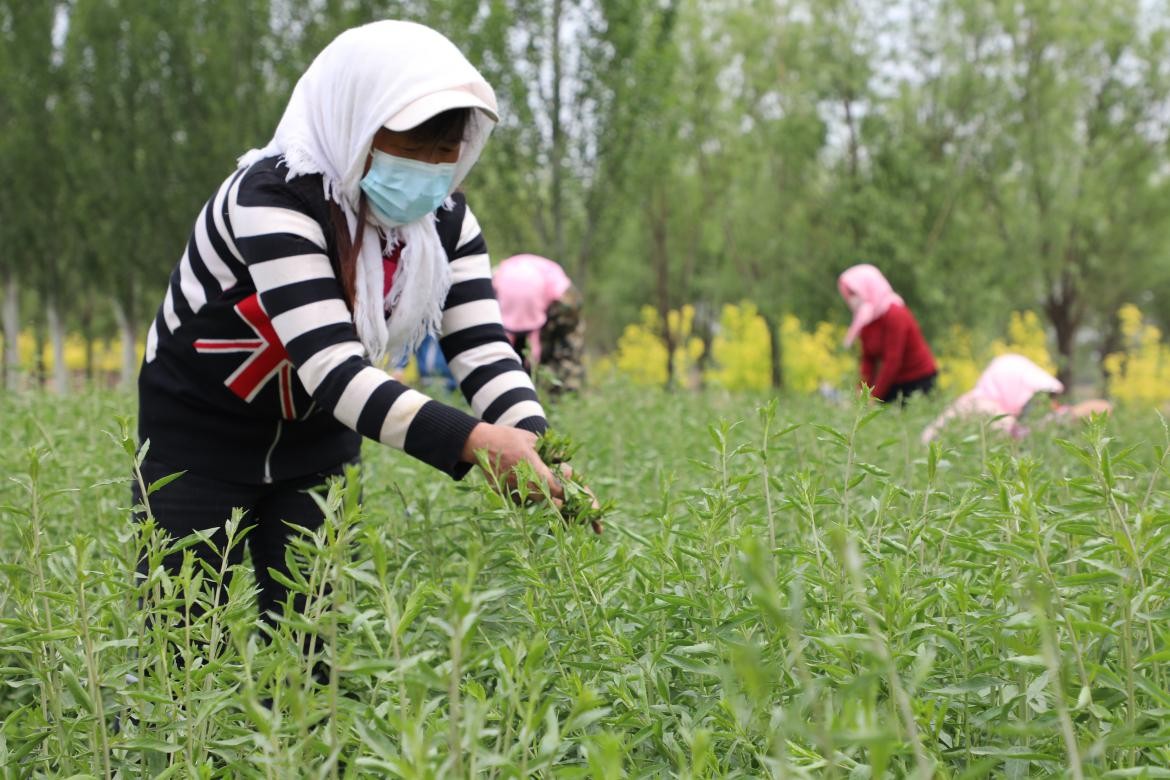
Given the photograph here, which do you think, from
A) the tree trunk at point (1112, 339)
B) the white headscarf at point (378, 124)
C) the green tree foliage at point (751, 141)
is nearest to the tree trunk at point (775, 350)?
the green tree foliage at point (751, 141)

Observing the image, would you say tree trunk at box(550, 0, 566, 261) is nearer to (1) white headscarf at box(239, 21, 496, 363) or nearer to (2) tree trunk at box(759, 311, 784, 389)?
(2) tree trunk at box(759, 311, 784, 389)

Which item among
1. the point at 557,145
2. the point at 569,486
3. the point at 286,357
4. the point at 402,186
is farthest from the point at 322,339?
the point at 557,145

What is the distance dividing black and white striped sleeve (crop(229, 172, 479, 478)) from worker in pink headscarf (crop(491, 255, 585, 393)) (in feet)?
14.1

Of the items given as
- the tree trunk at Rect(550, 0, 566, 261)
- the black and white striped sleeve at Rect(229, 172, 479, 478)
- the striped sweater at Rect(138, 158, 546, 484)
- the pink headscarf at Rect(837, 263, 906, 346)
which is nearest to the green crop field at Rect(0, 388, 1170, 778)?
the black and white striped sleeve at Rect(229, 172, 479, 478)

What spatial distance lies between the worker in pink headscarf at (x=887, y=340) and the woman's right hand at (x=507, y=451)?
5.59m

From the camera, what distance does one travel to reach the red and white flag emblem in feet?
7.22

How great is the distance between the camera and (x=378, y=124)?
6.75 ft

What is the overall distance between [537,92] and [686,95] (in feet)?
20.2

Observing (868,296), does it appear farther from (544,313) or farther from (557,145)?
(557,145)

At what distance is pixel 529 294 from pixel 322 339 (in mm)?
4598

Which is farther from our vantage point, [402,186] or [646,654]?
[402,186]

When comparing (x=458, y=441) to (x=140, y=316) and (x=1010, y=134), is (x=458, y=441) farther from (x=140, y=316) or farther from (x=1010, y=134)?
(x=140, y=316)

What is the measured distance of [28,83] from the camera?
16734 mm

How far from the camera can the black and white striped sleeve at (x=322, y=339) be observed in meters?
1.97
